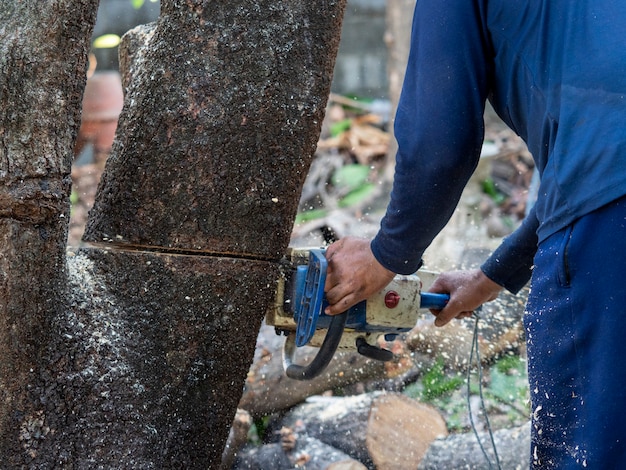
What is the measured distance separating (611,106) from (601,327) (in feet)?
1.44

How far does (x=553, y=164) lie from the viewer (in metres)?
1.56

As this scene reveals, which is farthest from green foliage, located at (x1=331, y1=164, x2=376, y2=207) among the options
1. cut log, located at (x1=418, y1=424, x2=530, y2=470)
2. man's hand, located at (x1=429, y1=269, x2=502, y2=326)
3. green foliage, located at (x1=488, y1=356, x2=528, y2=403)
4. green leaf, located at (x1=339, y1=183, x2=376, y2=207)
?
man's hand, located at (x1=429, y1=269, x2=502, y2=326)

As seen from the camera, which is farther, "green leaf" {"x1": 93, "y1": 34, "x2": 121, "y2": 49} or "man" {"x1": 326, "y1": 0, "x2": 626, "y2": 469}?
"green leaf" {"x1": 93, "y1": 34, "x2": 121, "y2": 49}

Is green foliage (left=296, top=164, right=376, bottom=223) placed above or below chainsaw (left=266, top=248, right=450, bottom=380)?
below

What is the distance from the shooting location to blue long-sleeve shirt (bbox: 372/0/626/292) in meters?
1.49

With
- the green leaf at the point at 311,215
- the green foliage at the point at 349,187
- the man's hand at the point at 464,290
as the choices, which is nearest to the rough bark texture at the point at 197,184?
the man's hand at the point at 464,290

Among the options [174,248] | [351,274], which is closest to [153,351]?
[174,248]

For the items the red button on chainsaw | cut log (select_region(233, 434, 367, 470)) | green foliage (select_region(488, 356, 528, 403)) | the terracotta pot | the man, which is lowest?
green foliage (select_region(488, 356, 528, 403))

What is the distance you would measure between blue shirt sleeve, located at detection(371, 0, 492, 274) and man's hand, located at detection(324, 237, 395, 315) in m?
0.16

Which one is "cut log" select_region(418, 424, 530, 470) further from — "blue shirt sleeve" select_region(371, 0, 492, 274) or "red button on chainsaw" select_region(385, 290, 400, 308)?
"blue shirt sleeve" select_region(371, 0, 492, 274)

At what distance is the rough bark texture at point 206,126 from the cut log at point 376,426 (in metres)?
1.52

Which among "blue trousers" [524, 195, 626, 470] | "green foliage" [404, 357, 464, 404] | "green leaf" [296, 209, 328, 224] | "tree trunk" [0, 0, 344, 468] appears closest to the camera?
"blue trousers" [524, 195, 626, 470]

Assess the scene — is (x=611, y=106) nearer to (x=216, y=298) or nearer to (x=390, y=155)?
(x=216, y=298)

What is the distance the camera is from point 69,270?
1856 mm
